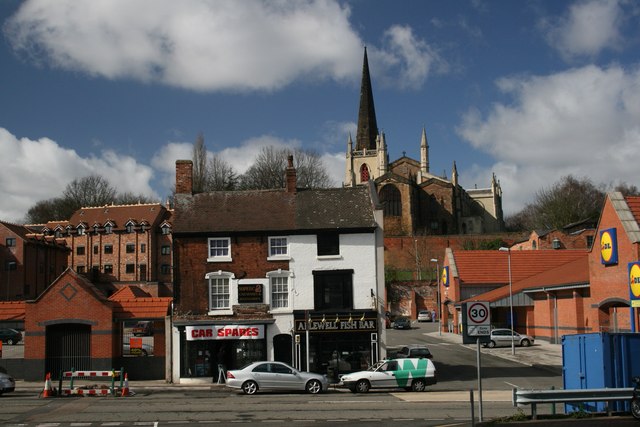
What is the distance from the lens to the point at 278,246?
3472cm

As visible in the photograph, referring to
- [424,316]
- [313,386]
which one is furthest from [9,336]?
[424,316]

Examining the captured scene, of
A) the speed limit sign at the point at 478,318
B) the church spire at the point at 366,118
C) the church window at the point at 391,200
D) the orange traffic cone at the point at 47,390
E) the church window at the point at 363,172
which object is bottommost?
the orange traffic cone at the point at 47,390

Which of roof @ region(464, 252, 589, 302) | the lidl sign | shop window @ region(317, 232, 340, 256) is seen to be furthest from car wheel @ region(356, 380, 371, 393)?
roof @ region(464, 252, 589, 302)

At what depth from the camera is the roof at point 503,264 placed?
206 ft

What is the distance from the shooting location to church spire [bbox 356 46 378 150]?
136675 millimetres

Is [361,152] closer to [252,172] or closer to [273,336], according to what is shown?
[252,172]

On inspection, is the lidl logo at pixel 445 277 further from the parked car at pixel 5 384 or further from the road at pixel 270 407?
the parked car at pixel 5 384

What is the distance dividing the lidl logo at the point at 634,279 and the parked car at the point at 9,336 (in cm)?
4218

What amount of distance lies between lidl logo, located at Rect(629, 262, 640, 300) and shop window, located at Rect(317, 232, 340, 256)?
1363 cm

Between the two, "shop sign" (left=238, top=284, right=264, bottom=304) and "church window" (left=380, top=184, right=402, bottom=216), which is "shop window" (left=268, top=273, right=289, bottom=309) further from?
"church window" (left=380, top=184, right=402, bottom=216)

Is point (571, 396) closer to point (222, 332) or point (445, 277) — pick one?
point (222, 332)

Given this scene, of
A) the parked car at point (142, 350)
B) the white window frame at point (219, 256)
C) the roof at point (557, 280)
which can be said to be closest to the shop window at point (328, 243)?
the white window frame at point (219, 256)

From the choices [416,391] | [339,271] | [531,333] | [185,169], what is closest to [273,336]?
[339,271]

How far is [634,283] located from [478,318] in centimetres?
1915
